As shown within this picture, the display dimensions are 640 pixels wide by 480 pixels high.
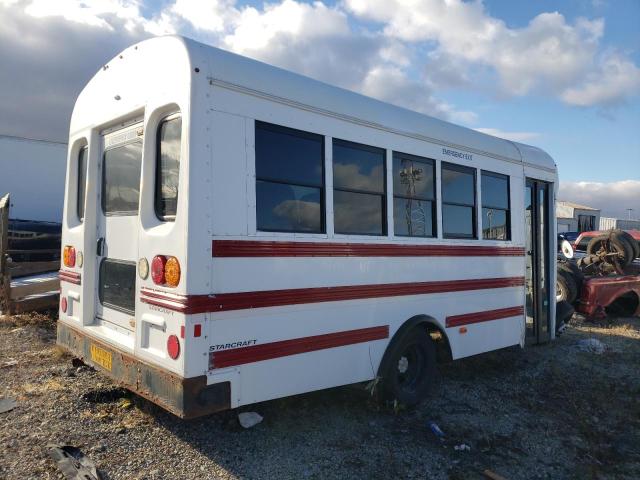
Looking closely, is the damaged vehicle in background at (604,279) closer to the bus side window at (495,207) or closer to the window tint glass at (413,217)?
the bus side window at (495,207)

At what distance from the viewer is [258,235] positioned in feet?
11.9

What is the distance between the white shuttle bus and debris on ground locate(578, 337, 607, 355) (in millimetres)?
2934

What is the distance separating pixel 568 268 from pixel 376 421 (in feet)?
23.6

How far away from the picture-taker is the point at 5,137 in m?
11.6

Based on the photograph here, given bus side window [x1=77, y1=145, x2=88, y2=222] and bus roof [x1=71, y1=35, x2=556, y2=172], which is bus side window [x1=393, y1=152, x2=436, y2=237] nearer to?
bus roof [x1=71, y1=35, x2=556, y2=172]

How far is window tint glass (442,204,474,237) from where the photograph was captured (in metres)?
5.28

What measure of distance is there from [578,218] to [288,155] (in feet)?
116

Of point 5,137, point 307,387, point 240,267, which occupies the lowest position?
point 307,387

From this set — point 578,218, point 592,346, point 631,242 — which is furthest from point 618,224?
point 592,346

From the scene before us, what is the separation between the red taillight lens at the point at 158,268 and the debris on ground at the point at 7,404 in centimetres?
213

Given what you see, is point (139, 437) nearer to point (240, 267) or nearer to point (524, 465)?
point (240, 267)

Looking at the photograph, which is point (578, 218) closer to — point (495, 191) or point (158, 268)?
point (495, 191)

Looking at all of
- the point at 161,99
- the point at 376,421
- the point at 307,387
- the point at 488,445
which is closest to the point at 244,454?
the point at 307,387

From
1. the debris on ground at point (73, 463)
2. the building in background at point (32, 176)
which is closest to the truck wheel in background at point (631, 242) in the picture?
the debris on ground at point (73, 463)
